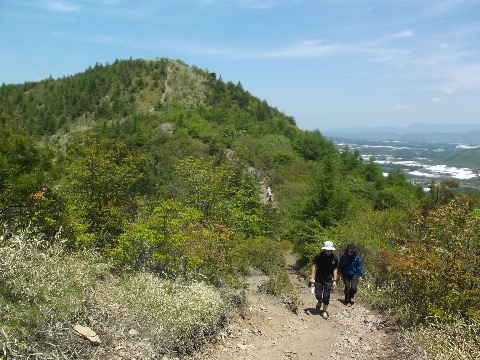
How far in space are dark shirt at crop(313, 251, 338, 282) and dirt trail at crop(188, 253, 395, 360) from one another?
3.08 ft

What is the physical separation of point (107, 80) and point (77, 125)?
38.0 ft

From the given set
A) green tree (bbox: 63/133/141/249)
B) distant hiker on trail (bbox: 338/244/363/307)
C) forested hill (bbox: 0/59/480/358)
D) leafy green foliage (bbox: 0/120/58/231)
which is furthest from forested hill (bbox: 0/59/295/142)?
distant hiker on trail (bbox: 338/244/363/307)

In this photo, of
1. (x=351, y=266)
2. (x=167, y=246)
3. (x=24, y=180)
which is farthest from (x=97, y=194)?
(x=351, y=266)

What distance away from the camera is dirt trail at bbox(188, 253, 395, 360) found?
22.4ft

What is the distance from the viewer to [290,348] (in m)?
7.23

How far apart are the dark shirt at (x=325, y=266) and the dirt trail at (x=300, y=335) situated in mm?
938

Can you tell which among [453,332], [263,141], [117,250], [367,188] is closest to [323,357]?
[453,332]

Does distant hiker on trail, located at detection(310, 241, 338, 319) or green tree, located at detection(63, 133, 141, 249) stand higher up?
green tree, located at detection(63, 133, 141, 249)

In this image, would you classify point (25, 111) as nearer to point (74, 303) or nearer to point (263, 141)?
point (263, 141)

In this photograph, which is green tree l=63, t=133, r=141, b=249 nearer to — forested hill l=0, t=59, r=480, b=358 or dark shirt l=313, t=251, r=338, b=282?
forested hill l=0, t=59, r=480, b=358

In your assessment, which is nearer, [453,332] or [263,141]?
[453,332]

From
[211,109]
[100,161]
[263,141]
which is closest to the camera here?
[100,161]

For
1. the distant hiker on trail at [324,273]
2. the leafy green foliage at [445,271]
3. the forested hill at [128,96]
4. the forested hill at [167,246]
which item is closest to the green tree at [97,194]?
the forested hill at [167,246]

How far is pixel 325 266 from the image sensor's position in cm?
858
